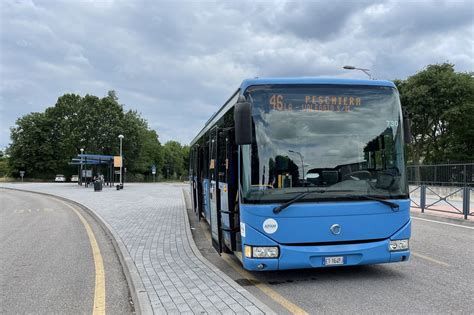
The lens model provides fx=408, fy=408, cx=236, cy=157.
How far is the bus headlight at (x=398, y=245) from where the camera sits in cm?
591

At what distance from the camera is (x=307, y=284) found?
5.98m

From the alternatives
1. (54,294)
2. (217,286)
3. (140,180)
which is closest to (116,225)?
(54,294)

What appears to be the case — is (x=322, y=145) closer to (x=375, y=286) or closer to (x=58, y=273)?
(x=375, y=286)

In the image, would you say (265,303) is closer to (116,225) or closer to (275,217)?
(275,217)

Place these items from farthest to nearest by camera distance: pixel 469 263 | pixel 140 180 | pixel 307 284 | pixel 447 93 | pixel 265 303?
pixel 140 180, pixel 447 93, pixel 469 263, pixel 307 284, pixel 265 303

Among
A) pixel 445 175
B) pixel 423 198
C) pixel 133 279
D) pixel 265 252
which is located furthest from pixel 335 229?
pixel 445 175

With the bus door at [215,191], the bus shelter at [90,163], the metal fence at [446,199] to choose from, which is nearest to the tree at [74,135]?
the bus shelter at [90,163]

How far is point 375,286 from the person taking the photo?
584 cm

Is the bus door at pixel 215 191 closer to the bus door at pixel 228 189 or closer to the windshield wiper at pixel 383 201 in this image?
the bus door at pixel 228 189

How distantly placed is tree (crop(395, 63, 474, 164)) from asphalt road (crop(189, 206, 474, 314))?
31554mm

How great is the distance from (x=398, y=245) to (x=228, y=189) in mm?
2720

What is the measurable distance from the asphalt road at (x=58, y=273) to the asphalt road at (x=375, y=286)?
1.90 metres

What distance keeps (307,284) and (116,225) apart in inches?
321

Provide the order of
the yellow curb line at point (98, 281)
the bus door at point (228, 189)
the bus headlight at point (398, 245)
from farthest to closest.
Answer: the bus door at point (228, 189) → the bus headlight at point (398, 245) → the yellow curb line at point (98, 281)
